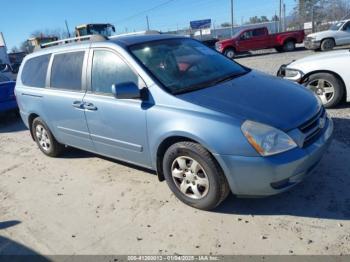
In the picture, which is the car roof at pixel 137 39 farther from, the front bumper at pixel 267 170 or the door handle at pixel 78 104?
the front bumper at pixel 267 170

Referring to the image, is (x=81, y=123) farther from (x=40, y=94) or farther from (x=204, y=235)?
(x=204, y=235)

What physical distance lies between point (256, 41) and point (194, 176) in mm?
20313

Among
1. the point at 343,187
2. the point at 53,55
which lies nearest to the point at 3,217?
the point at 53,55

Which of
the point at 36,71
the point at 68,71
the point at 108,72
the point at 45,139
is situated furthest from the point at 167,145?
the point at 36,71

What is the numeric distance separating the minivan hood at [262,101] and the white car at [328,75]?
8.11 ft

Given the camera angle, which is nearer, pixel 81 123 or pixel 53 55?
pixel 81 123

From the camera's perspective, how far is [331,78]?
19.8 feet

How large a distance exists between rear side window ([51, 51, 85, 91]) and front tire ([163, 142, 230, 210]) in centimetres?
177

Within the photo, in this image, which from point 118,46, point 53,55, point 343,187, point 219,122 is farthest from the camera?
point 53,55

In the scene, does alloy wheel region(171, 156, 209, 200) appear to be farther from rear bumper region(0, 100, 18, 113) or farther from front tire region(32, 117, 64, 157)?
rear bumper region(0, 100, 18, 113)

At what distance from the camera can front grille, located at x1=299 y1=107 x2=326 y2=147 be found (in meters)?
3.21

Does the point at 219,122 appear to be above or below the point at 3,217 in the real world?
above

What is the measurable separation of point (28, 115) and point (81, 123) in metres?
1.72

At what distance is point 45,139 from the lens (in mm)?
5707
